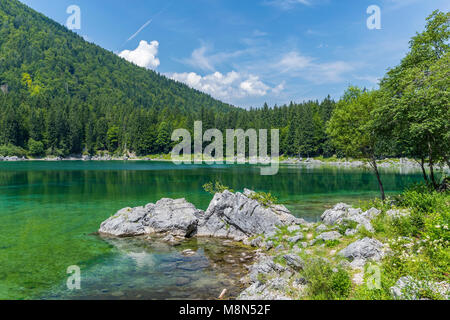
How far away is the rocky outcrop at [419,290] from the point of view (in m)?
8.02

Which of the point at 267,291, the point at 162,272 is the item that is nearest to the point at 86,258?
the point at 162,272

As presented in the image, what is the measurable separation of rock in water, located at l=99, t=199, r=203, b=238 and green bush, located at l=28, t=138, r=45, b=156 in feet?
449

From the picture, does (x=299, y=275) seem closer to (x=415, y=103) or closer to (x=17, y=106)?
(x=415, y=103)

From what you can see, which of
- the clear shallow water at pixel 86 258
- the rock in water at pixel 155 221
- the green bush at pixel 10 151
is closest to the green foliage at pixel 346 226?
the clear shallow water at pixel 86 258

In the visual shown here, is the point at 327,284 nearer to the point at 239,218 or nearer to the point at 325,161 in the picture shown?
the point at 239,218

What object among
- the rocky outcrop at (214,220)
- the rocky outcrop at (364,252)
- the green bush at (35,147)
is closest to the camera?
the rocky outcrop at (364,252)

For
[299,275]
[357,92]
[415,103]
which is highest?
[357,92]

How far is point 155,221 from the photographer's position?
2373 centimetres

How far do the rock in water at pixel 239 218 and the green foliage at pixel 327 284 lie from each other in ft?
34.0

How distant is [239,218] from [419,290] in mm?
15286

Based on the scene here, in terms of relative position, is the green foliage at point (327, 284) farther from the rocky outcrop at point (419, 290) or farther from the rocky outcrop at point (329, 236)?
the rocky outcrop at point (329, 236)
